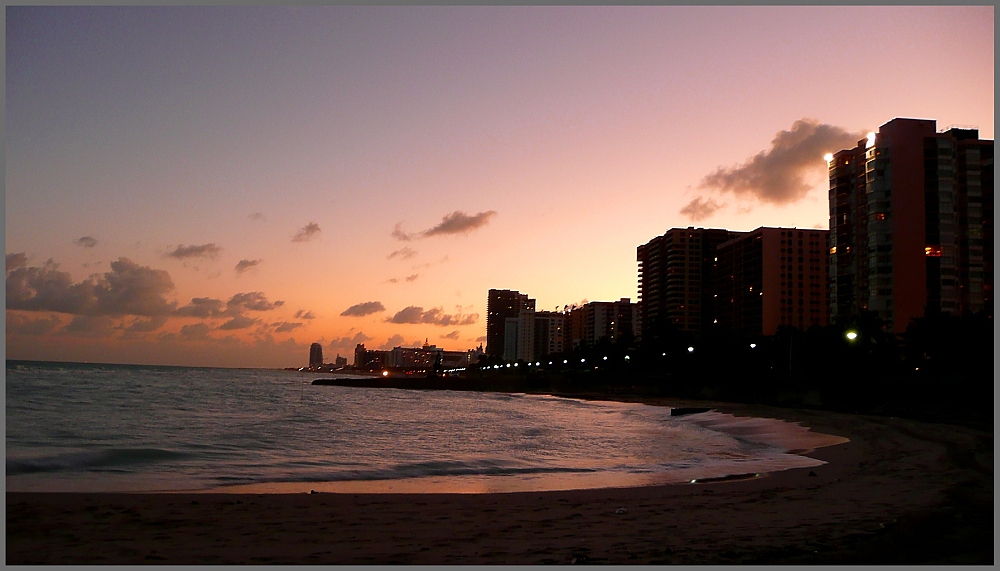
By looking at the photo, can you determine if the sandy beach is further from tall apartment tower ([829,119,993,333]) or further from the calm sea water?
tall apartment tower ([829,119,993,333])

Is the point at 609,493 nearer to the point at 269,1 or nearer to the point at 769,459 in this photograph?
the point at 769,459

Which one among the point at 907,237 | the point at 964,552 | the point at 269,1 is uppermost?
the point at 907,237

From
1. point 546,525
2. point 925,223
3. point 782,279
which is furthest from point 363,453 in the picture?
point 782,279

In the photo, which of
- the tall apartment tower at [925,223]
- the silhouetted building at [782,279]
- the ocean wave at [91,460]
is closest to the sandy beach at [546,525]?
the ocean wave at [91,460]

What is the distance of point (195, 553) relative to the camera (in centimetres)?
907

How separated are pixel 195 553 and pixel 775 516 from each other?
8595 mm

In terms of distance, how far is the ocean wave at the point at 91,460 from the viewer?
1873 centimetres

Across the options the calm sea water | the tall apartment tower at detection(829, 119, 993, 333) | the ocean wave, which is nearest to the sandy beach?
the calm sea water

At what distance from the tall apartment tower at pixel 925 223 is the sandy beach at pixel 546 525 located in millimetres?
95277

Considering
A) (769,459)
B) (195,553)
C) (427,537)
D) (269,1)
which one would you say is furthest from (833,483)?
(269,1)

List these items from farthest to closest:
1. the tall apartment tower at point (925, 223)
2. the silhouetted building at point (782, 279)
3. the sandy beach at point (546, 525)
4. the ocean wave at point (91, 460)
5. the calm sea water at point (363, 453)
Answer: the silhouetted building at point (782, 279)
the tall apartment tower at point (925, 223)
the ocean wave at point (91, 460)
the calm sea water at point (363, 453)
the sandy beach at point (546, 525)

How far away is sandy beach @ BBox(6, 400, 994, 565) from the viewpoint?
28.1 ft

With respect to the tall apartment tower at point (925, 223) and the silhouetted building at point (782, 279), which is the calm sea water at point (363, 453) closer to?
the tall apartment tower at point (925, 223)

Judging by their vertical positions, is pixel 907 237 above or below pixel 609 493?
above
